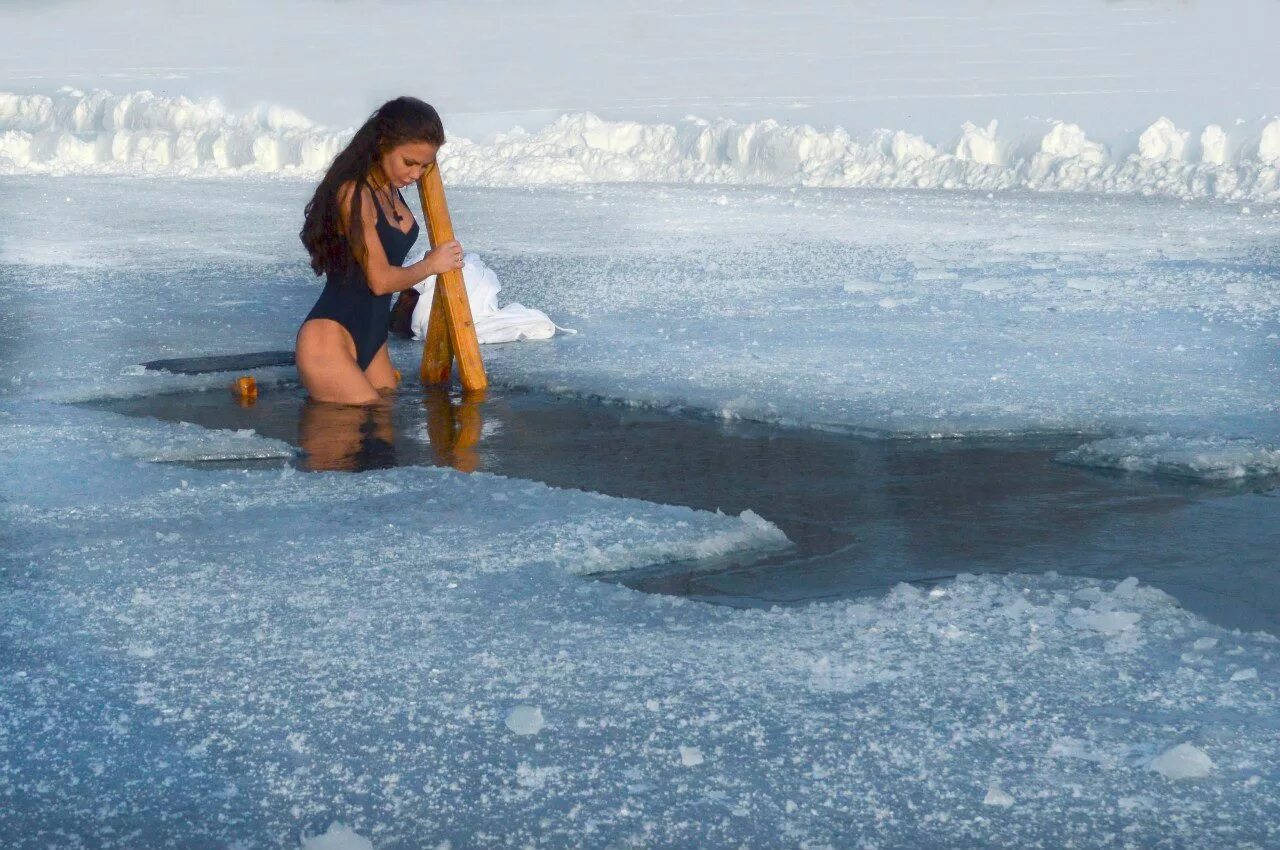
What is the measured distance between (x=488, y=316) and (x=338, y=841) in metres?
5.22

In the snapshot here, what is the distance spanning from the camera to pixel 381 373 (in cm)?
587

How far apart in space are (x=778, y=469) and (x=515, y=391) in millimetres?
1765

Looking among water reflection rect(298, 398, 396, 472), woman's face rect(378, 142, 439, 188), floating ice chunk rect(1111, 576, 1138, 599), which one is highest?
woman's face rect(378, 142, 439, 188)

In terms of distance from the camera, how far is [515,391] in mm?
5777

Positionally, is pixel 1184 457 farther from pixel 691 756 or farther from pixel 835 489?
pixel 691 756

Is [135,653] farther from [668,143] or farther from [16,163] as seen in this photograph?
[16,163]

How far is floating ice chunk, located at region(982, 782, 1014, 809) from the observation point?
2107 millimetres

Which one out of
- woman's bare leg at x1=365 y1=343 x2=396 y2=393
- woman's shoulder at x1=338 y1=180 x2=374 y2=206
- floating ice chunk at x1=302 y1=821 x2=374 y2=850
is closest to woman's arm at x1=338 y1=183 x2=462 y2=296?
woman's shoulder at x1=338 y1=180 x2=374 y2=206

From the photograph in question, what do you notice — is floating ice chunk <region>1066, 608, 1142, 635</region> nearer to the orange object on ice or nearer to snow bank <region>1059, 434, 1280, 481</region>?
snow bank <region>1059, 434, 1280, 481</region>

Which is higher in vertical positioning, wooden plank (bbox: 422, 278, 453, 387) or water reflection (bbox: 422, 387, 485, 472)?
wooden plank (bbox: 422, 278, 453, 387)

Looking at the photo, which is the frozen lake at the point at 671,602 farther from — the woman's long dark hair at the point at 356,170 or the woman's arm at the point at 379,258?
the woman's long dark hair at the point at 356,170

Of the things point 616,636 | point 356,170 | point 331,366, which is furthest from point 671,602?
point 356,170

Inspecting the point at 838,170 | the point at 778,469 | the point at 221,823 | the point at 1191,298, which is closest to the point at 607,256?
the point at 1191,298

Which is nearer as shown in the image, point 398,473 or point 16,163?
point 398,473
